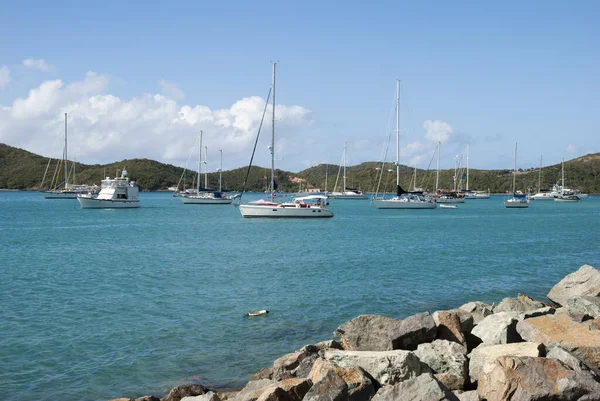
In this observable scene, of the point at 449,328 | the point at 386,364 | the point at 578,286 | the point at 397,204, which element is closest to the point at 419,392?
the point at 386,364

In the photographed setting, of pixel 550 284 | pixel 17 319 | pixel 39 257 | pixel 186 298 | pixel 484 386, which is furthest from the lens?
pixel 39 257

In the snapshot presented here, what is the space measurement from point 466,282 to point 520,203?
89.0m

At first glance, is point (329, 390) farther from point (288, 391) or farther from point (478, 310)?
point (478, 310)

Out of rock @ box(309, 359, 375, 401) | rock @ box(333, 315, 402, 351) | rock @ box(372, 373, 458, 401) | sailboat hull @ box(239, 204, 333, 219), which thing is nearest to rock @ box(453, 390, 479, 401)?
rock @ box(372, 373, 458, 401)

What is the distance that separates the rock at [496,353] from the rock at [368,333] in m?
1.82

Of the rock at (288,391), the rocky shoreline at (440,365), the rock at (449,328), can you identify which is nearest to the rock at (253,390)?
the rocky shoreline at (440,365)

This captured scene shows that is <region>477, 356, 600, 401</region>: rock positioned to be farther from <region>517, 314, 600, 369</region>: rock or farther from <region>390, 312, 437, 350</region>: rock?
<region>390, 312, 437, 350</region>: rock

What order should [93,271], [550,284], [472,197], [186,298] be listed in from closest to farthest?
[186,298]
[550,284]
[93,271]
[472,197]

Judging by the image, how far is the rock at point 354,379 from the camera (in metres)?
8.03

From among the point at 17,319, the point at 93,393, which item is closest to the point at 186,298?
the point at 17,319

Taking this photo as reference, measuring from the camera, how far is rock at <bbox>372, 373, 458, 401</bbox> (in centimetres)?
721

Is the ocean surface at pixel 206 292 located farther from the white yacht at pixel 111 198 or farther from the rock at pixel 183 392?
the white yacht at pixel 111 198

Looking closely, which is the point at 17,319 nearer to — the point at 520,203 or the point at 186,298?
the point at 186,298

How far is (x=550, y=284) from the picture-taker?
2284 cm
